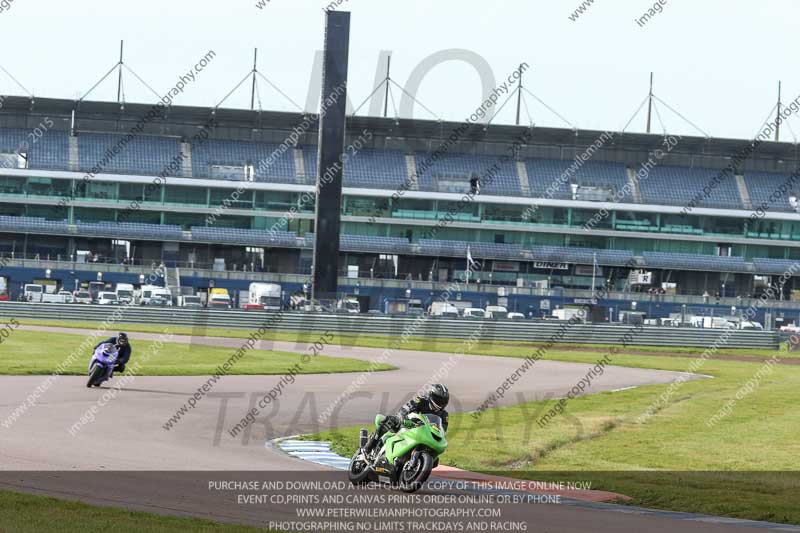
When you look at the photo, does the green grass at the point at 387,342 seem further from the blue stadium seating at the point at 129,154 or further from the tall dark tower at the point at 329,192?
the blue stadium seating at the point at 129,154

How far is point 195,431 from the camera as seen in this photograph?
20.5m

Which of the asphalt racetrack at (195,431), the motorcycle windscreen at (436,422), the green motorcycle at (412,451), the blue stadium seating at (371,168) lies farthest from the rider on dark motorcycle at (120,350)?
the blue stadium seating at (371,168)

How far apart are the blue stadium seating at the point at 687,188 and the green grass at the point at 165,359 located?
185 feet

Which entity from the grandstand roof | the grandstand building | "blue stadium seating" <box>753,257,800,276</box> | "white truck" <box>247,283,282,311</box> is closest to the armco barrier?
"white truck" <box>247,283,282,311</box>

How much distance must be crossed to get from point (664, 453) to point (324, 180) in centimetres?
4615

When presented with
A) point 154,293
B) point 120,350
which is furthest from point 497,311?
point 120,350

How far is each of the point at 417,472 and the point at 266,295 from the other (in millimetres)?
65252

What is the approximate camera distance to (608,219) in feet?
307

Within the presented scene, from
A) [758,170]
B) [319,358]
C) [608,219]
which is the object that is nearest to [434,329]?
[319,358]

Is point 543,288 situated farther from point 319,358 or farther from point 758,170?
point 319,358

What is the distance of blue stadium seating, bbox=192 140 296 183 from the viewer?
91000 millimetres

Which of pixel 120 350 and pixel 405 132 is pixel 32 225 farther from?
pixel 120 350

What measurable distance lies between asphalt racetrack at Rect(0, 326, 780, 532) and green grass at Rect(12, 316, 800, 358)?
47.1ft

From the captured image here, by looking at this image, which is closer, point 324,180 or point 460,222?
point 324,180
